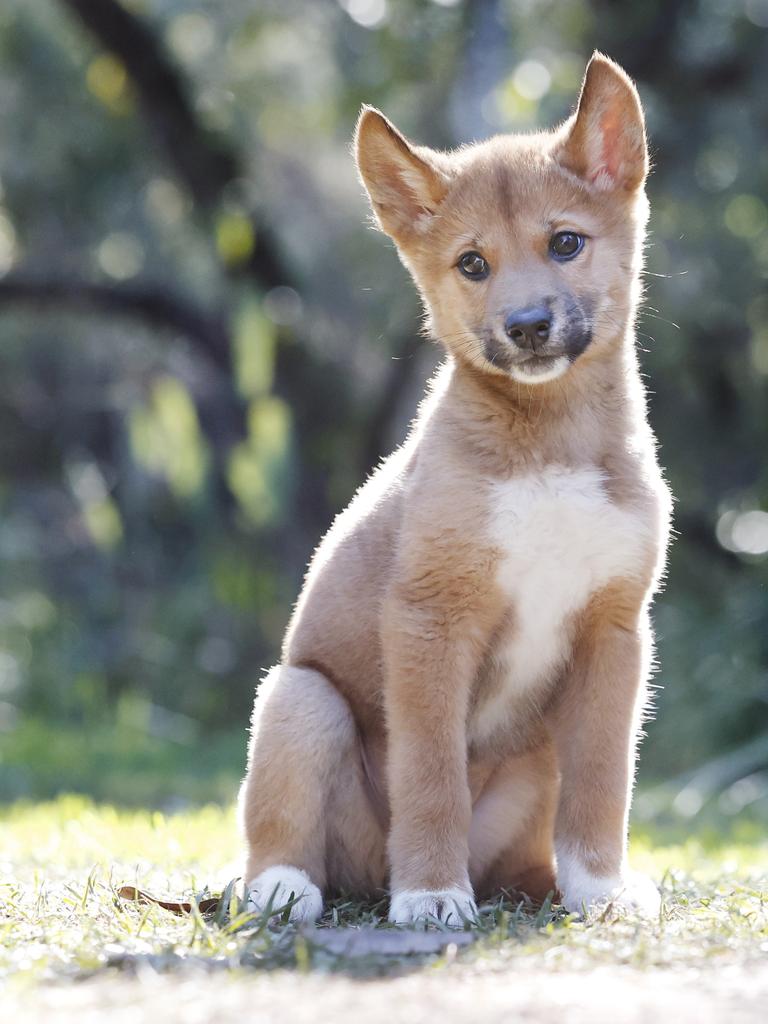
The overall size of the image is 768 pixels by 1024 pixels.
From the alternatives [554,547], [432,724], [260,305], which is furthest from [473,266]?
[260,305]

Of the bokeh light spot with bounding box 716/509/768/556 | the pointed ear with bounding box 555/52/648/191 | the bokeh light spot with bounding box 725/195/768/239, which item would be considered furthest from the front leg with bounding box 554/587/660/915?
the bokeh light spot with bounding box 725/195/768/239

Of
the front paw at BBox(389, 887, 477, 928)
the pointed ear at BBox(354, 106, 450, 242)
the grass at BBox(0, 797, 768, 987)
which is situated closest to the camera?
the grass at BBox(0, 797, 768, 987)

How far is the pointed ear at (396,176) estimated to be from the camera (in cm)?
404

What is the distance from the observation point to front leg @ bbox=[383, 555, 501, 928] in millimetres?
3494

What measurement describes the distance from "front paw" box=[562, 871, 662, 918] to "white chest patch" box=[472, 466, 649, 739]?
23.5 inches

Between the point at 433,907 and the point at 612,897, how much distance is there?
0.48 meters

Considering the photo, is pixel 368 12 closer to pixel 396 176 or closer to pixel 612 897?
pixel 396 176

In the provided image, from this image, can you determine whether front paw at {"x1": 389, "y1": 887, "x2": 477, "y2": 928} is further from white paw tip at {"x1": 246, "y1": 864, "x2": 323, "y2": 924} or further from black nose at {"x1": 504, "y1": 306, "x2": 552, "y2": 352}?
black nose at {"x1": 504, "y1": 306, "x2": 552, "y2": 352}

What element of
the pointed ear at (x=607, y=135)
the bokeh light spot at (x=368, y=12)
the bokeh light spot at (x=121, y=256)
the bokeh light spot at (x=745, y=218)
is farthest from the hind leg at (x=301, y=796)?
the bokeh light spot at (x=121, y=256)

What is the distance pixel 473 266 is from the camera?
3959 mm

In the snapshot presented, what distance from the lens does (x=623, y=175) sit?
4.00m

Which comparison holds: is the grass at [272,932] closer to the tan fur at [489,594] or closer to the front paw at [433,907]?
the front paw at [433,907]

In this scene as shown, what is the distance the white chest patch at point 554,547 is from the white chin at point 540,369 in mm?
250

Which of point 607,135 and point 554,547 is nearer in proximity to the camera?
point 554,547
